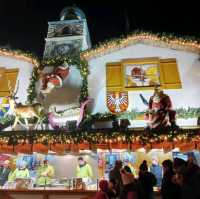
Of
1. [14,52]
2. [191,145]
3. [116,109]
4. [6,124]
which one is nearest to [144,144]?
[191,145]

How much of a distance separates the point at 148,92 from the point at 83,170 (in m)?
3.88

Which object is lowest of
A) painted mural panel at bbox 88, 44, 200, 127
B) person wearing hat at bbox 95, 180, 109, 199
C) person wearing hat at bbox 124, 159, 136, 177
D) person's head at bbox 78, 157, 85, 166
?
person wearing hat at bbox 95, 180, 109, 199

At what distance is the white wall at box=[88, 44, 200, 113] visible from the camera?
34.9 feet

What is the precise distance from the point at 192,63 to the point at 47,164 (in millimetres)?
6742

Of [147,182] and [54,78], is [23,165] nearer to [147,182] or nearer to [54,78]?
[54,78]

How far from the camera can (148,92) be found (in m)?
10.9

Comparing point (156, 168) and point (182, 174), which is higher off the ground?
point (182, 174)

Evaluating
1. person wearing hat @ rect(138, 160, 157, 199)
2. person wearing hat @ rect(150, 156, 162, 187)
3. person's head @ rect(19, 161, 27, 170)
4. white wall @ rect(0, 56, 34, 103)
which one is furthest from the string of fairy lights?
person wearing hat @ rect(138, 160, 157, 199)

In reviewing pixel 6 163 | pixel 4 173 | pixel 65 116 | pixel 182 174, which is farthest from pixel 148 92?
pixel 182 174

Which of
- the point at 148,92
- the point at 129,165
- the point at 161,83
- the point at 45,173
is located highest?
the point at 161,83

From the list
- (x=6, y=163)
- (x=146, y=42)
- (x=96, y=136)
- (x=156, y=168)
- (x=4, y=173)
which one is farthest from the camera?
(x=146, y=42)

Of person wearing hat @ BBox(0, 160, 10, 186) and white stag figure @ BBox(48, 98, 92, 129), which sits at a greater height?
white stag figure @ BBox(48, 98, 92, 129)

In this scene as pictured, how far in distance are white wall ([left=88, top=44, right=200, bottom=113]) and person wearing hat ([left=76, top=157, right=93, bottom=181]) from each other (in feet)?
7.21

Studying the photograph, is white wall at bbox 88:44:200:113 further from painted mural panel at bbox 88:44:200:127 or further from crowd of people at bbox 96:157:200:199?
crowd of people at bbox 96:157:200:199
